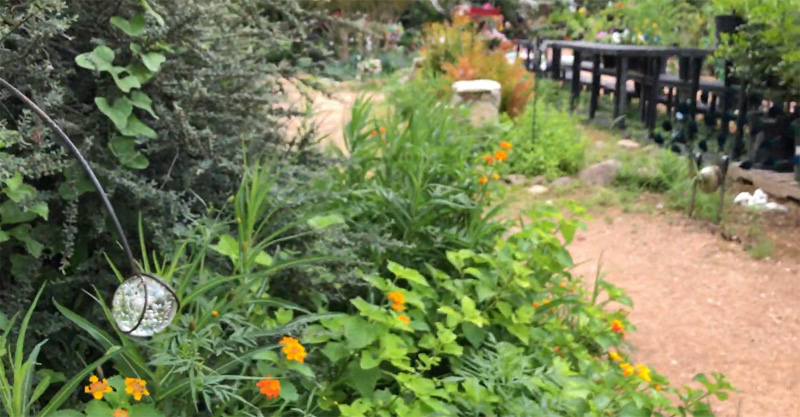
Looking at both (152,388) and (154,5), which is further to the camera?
(154,5)

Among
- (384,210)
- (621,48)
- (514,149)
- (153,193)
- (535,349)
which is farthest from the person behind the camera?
(621,48)

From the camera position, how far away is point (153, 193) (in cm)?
211

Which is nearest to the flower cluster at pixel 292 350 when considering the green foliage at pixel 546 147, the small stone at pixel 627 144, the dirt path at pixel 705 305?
the dirt path at pixel 705 305

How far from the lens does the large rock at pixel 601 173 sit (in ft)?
21.3

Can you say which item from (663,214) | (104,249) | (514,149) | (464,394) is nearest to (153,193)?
(104,249)

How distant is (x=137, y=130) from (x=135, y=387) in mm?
756

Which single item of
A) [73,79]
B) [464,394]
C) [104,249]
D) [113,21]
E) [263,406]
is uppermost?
[113,21]

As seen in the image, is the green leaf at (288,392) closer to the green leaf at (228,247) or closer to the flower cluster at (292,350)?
the flower cluster at (292,350)

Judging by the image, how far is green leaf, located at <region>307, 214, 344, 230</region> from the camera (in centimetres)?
247

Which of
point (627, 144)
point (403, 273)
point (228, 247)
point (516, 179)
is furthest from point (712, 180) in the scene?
point (228, 247)

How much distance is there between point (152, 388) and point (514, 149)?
5.41 m

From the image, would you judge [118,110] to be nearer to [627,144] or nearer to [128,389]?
[128,389]

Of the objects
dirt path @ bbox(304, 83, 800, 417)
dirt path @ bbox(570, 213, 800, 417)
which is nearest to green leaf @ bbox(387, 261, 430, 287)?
dirt path @ bbox(304, 83, 800, 417)

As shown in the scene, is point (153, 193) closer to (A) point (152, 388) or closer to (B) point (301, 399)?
(A) point (152, 388)
